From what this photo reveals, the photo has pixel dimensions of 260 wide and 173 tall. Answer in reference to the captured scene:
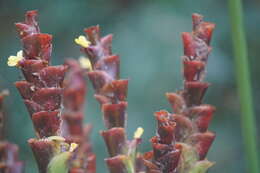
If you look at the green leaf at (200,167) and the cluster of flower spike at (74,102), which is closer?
the green leaf at (200,167)

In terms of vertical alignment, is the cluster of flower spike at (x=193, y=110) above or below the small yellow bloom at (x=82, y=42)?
below

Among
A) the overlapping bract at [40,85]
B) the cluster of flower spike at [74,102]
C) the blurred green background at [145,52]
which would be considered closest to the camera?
the overlapping bract at [40,85]

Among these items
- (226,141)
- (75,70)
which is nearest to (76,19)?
(226,141)

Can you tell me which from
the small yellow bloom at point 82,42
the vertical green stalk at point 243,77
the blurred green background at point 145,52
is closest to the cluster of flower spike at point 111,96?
the small yellow bloom at point 82,42

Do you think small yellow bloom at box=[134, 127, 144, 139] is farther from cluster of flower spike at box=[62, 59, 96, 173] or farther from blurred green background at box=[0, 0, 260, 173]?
blurred green background at box=[0, 0, 260, 173]

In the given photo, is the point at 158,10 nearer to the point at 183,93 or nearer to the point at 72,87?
Result: the point at 72,87

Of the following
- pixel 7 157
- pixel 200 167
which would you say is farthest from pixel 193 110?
pixel 7 157

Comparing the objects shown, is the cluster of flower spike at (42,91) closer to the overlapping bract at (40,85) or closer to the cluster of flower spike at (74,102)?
the overlapping bract at (40,85)
